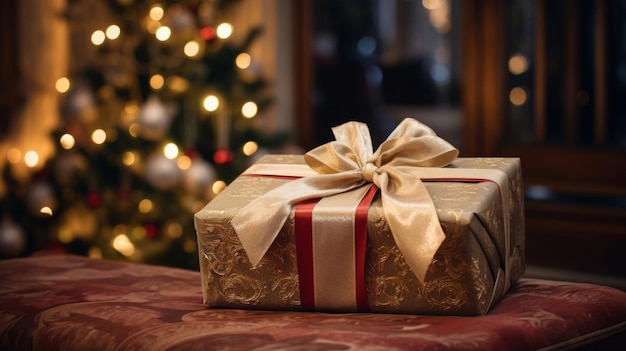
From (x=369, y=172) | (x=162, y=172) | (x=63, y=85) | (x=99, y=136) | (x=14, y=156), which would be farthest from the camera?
(x=14, y=156)

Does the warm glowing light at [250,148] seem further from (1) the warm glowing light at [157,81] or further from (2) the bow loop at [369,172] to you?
(2) the bow loop at [369,172]

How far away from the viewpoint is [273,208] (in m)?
1.29

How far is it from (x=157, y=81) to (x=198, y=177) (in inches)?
20.0

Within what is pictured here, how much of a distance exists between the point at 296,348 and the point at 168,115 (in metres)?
2.39

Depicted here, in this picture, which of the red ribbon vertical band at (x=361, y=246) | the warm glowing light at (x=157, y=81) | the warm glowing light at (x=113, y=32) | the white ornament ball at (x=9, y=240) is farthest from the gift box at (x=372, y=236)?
the white ornament ball at (x=9, y=240)

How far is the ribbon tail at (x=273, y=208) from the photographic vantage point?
50.4 inches

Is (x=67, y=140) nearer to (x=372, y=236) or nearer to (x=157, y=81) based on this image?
(x=157, y=81)

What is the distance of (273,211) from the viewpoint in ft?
4.21

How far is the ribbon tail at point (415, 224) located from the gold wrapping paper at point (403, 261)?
0.02 metres

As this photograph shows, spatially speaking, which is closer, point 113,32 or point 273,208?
point 273,208

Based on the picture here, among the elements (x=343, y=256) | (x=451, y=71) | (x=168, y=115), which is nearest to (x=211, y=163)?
(x=168, y=115)

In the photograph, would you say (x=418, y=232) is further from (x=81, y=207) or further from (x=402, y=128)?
(x=81, y=207)

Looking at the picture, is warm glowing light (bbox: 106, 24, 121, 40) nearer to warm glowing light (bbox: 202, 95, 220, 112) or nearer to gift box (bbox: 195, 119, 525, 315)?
warm glowing light (bbox: 202, 95, 220, 112)

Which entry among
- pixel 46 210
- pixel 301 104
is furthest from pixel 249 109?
pixel 46 210
